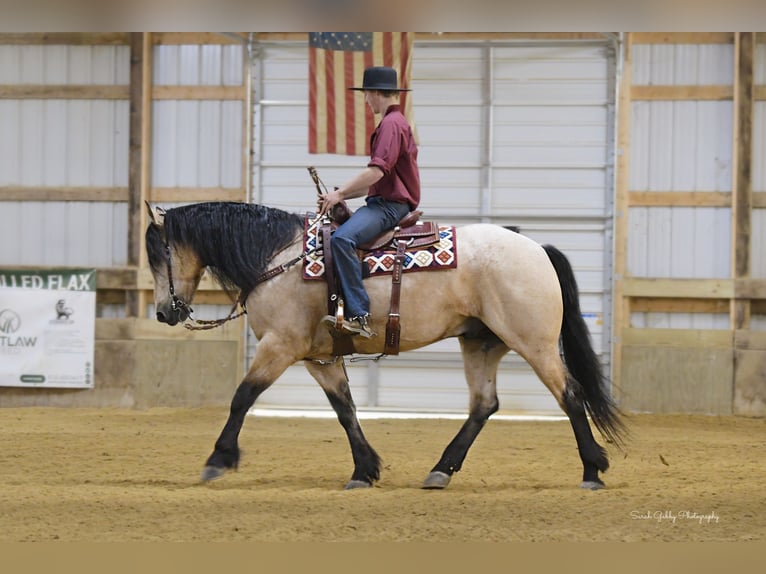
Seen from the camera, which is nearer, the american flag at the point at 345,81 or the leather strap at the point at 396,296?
the leather strap at the point at 396,296

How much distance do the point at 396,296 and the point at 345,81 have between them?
591cm

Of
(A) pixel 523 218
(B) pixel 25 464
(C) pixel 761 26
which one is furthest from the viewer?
(A) pixel 523 218

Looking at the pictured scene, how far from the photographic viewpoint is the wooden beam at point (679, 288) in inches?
456

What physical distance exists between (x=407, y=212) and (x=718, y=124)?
6.85 metres

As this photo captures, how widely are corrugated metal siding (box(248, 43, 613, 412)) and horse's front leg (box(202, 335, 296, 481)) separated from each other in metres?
6.10

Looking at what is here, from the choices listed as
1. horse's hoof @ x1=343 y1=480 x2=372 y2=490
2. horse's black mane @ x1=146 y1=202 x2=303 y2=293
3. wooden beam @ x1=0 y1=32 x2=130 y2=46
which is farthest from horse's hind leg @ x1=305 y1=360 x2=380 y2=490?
wooden beam @ x1=0 y1=32 x2=130 y2=46

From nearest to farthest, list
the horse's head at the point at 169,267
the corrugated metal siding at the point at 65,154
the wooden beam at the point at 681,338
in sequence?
the horse's head at the point at 169,267
the wooden beam at the point at 681,338
the corrugated metal siding at the point at 65,154

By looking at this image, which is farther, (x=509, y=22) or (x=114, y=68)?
(x=114, y=68)

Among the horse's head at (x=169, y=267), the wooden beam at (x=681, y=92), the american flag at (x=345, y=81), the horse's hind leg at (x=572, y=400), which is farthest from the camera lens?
the wooden beam at (x=681, y=92)

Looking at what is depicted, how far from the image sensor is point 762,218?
11711 mm

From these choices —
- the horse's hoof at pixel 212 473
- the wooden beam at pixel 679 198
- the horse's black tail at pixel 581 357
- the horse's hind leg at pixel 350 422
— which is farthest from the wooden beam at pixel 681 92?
the horse's hoof at pixel 212 473

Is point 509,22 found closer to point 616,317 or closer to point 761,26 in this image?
point 761,26

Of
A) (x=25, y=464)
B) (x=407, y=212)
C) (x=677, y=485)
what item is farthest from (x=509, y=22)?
(x=25, y=464)

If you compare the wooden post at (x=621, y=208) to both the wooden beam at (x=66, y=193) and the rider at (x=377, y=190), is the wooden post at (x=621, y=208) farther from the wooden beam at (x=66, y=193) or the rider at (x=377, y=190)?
the rider at (x=377, y=190)
